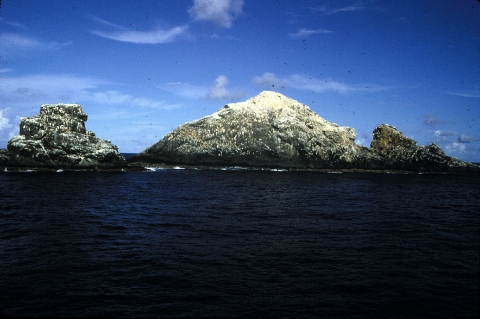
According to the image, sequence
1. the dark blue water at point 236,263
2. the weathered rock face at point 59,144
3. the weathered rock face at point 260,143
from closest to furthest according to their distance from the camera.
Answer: the dark blue water at point 236,263, the weathered rock face at point 59,144, the weathered rock face at point 260,143

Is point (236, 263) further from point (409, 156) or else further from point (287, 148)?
point (409, 156)

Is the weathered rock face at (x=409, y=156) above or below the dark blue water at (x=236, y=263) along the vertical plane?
above

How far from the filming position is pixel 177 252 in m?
20.4

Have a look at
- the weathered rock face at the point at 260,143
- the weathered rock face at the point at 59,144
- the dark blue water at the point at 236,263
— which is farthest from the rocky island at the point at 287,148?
the dark blue water at the point at 236,263

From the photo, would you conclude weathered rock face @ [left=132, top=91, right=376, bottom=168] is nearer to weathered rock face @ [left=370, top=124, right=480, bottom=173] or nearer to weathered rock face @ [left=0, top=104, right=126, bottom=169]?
weathered rock face @ [left=370, top=124, right=480, bottom=173]

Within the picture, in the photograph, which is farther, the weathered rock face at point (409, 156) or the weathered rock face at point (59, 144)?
the weathered rock face at point (409, 156)

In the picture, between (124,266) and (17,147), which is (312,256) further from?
(17,147)

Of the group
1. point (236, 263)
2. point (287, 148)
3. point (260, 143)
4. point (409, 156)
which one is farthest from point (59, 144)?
point (409, 156)

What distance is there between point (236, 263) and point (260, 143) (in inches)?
4236

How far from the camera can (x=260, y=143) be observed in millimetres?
125125

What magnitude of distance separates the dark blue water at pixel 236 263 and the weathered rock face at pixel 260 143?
88.3 m

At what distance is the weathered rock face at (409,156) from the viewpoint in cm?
12075

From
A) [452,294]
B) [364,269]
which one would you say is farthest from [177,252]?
[452,294]

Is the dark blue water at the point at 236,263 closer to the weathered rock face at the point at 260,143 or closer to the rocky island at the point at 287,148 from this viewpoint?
the weathered rock face at the point at 260,143
